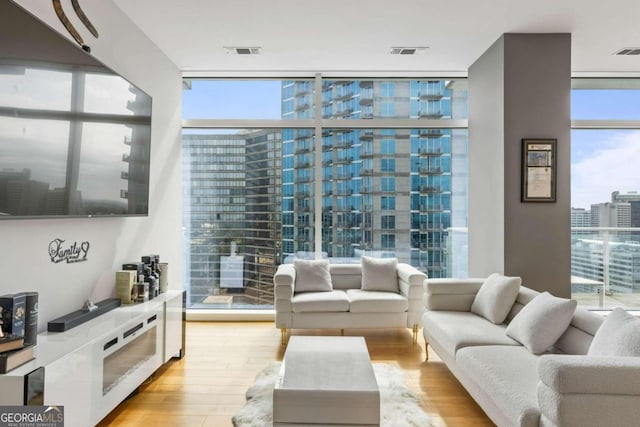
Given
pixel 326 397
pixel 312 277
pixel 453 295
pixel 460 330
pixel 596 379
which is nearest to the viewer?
pixel 596 379

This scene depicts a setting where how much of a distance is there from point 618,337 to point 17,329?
3.05 meters

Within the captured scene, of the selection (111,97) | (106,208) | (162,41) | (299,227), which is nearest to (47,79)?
(111,97)

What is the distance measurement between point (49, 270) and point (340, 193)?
3427mm

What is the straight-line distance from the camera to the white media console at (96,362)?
6.04ft

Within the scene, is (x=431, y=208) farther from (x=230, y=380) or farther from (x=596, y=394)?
(x=596, y=394)

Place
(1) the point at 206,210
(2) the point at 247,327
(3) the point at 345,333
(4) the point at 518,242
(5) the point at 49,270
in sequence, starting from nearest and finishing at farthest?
(5) the point at 49,270 → (4) the point at 518,242 → (3) the point at 345,333 → (2) the point at 247,327 → (1) the point at 206,210

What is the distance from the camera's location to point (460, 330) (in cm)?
304

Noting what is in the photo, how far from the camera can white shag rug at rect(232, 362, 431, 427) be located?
2502mm

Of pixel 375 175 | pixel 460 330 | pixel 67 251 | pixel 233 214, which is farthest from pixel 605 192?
pixel 67 251

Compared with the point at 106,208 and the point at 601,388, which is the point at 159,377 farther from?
the point at 601,388

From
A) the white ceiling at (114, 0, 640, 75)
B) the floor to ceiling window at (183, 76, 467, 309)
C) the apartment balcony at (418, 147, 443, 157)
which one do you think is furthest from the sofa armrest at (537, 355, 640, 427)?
the apartment balcony at (418, 147, 443, 157)

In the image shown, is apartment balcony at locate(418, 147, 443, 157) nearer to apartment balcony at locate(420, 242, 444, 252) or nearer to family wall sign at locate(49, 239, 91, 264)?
apartment balcony at locate(420, 242, 444, 252)

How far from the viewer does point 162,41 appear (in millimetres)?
4129

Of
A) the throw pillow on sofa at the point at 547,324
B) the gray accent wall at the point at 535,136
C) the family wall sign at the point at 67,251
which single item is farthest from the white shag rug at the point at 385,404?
the gray accent wall at the point at 535,136
